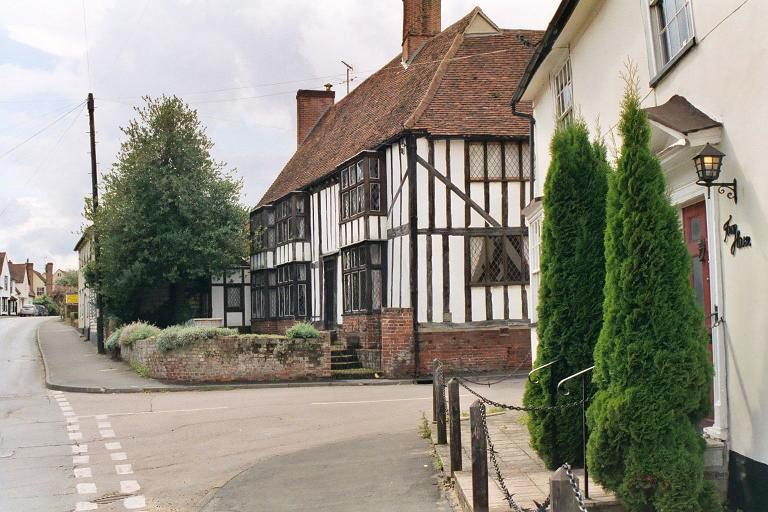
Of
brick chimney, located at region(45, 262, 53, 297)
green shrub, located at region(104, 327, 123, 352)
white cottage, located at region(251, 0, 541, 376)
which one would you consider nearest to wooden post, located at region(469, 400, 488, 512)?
white cottage, located at region(251, 0, 541, 376)

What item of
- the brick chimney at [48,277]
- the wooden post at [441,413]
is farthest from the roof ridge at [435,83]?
the brick chimney at [48,277]

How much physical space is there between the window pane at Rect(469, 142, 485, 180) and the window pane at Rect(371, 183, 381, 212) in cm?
275

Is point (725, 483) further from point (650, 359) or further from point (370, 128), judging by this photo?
point (370, 128)

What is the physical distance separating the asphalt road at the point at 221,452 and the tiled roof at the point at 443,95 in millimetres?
7688

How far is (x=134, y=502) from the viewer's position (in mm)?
8930

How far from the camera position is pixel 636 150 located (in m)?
6.59

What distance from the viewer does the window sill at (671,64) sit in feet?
25.0

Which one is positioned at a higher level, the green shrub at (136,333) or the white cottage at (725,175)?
the white cottage at (725,175)

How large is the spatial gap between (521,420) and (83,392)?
13.0 m

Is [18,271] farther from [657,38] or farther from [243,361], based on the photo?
[657,38]

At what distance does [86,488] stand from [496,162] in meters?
15.8

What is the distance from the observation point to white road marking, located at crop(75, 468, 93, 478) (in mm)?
10305

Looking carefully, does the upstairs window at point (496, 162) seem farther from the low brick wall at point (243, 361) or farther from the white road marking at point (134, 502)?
the white road marking at point (134, 502)

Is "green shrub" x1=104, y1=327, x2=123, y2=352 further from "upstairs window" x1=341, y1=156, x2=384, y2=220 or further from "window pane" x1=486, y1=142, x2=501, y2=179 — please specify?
"window pane" x1=486, y1=142, x2=501, y2=179
